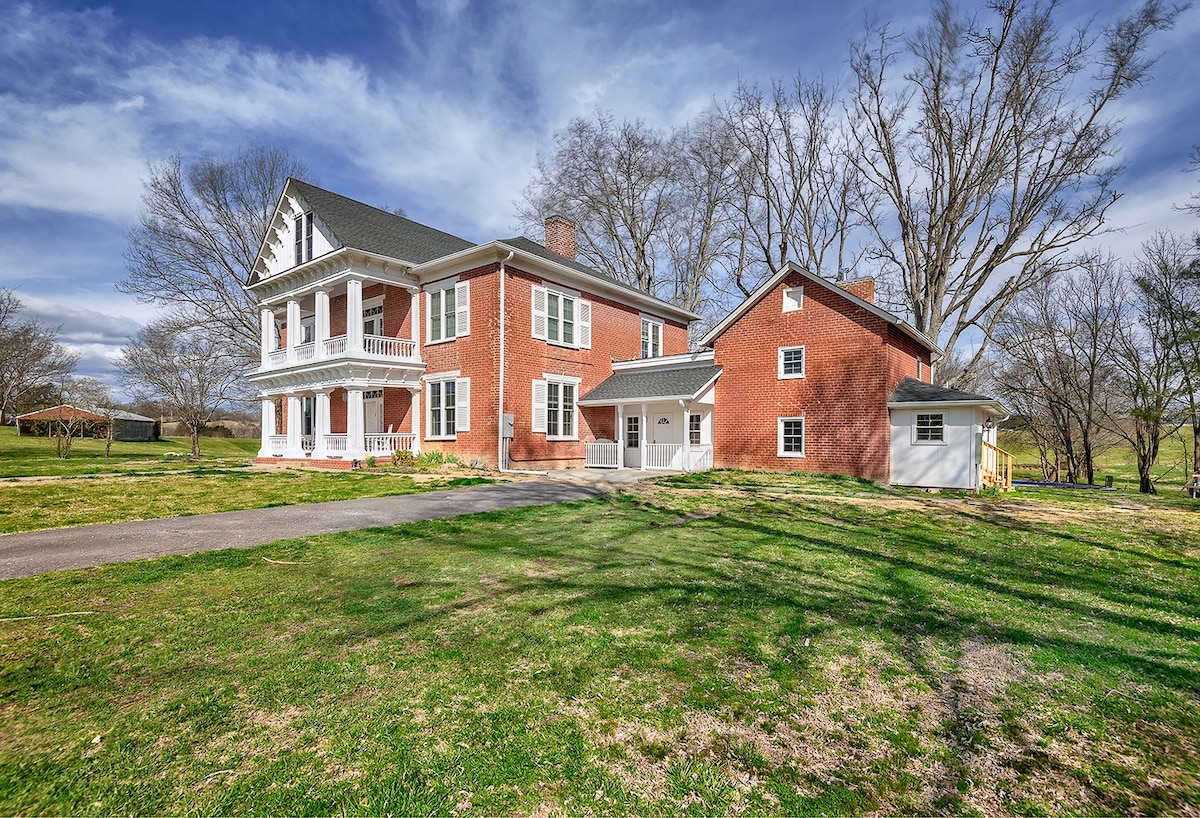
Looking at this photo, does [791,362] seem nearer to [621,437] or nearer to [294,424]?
[621,437]

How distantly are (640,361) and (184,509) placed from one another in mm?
15687

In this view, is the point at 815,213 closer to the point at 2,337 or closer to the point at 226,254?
the point at 226,254

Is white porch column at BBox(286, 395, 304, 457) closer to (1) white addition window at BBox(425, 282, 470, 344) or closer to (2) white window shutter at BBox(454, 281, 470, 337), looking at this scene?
(1) white addition window at BBox(425, 282, 470, 344)

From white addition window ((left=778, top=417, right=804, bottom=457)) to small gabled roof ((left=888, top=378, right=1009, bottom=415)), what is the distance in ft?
8.90

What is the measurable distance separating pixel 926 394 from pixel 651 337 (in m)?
12.4

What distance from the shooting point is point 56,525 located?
25.5 ft

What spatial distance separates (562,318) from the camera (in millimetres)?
20047

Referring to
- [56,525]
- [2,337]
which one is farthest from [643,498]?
[2,337]

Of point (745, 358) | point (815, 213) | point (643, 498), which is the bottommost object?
point (643, 498)

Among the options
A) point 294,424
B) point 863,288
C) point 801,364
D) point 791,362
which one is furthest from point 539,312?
point 294,424

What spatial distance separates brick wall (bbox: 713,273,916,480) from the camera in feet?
53.2

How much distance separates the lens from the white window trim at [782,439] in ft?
56.3

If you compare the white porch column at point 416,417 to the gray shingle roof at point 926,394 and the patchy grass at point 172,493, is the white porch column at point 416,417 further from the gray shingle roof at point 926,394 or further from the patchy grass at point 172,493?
the gray shingle roof at point 926,394

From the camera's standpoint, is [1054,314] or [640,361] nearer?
[640,361]
